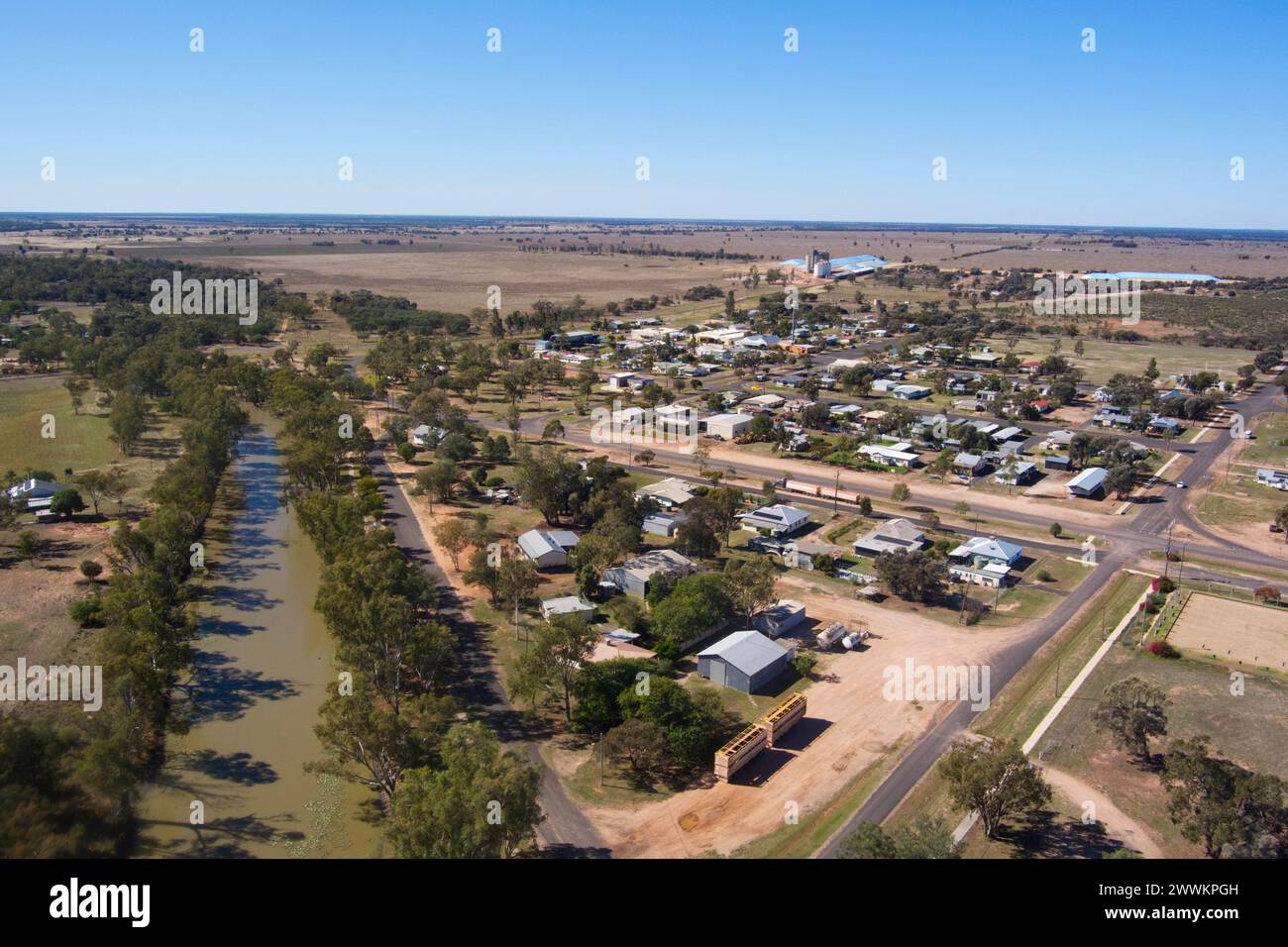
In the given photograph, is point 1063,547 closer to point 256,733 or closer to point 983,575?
point 983,575

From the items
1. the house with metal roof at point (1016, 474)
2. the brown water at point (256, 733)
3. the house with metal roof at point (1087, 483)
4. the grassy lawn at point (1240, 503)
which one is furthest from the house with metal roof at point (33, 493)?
the grassy lawn at point (1240, 503)

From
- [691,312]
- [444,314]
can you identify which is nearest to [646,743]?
[444,314]

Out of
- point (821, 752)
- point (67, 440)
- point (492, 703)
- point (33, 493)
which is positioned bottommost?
point (821, 752)

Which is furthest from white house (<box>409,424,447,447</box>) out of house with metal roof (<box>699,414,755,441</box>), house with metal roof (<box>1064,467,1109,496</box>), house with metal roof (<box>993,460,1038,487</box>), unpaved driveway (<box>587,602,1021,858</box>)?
house with metal roof (<box>1064,467,1109,496</box>)

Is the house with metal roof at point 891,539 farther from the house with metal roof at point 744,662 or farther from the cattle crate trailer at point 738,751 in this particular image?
the cattle crate trailer at point 738,751

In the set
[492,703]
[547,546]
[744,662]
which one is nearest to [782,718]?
[744,662]
